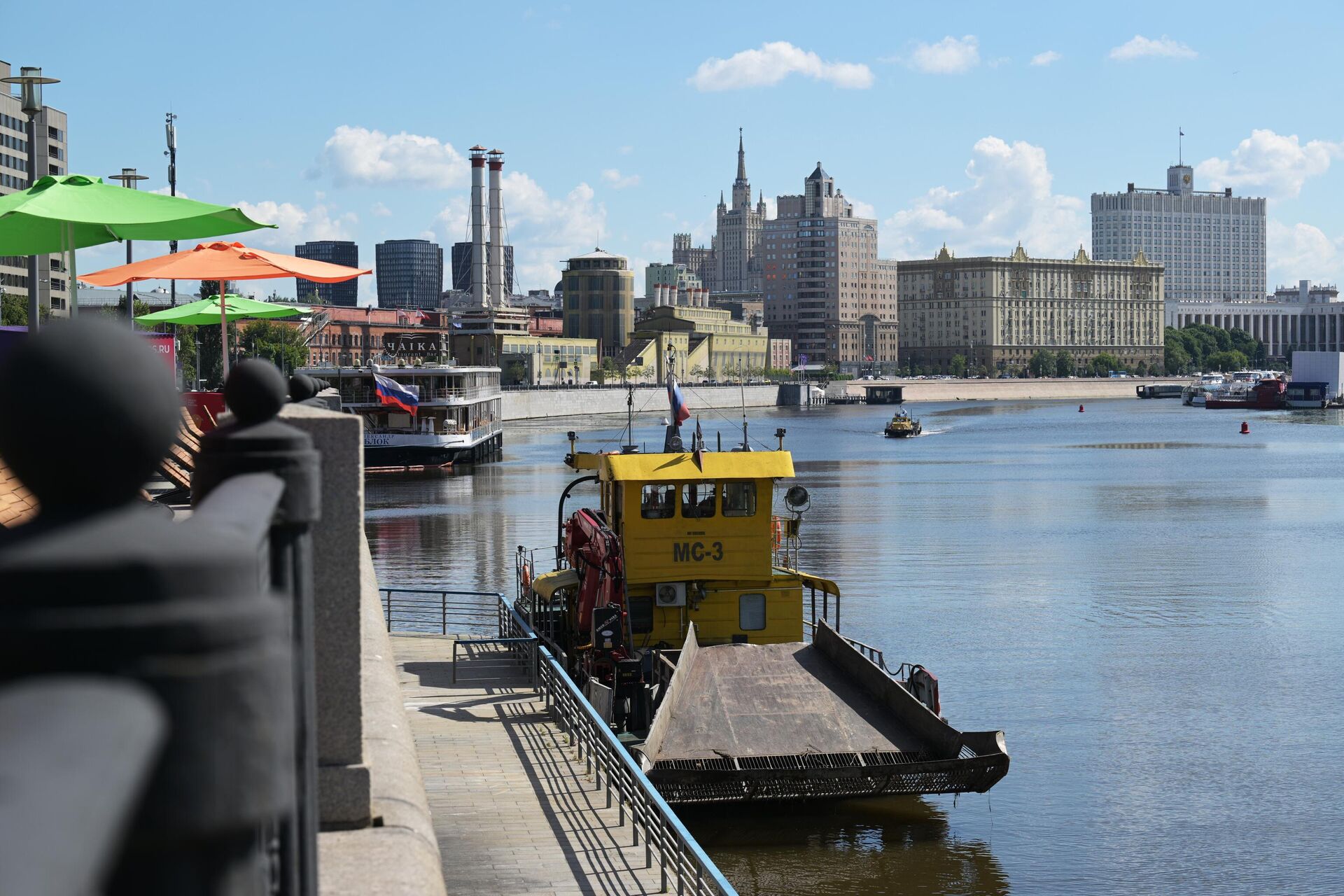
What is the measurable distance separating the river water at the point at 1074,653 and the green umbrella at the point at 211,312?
13.4 m

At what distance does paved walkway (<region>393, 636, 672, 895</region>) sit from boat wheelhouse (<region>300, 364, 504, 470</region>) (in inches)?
2550

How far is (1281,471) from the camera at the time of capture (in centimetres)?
9062

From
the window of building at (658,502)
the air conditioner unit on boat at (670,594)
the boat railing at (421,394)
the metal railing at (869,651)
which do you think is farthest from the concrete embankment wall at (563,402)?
the window of building at (658,502)

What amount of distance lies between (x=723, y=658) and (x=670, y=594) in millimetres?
1595

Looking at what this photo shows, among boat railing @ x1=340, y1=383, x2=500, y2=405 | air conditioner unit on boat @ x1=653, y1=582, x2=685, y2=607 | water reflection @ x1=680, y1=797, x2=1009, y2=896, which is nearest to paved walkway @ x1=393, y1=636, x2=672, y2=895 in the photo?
air conditioner unit on boat @ x1=653, y1=582, x2=685, y2=607

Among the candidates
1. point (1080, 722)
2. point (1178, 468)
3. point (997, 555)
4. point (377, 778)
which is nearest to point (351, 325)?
point (1178, 468)

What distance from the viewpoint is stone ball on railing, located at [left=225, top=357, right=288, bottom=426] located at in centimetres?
335

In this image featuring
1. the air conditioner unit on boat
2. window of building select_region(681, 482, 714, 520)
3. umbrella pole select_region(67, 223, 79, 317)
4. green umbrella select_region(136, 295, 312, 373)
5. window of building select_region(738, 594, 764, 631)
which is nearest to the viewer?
umbrella pole select_region(67, 223, 79, 317)

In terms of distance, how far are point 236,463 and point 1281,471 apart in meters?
95.9

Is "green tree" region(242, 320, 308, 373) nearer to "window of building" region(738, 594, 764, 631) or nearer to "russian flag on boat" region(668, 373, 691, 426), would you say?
"russian flag on boat" region(668, 373, 691, 426)

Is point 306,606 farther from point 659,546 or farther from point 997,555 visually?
point 997,555

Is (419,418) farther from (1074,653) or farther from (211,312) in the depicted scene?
(211,312)

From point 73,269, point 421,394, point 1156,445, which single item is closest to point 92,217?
point 73,269

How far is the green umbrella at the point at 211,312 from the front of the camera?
2734cm
